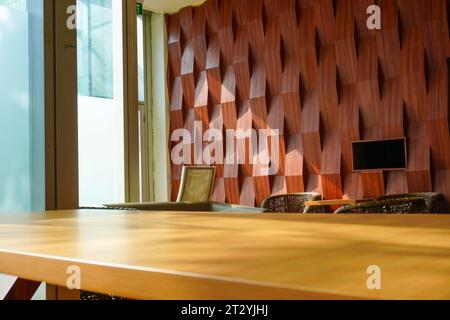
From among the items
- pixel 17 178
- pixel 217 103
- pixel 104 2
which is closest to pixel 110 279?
pixel 17 178

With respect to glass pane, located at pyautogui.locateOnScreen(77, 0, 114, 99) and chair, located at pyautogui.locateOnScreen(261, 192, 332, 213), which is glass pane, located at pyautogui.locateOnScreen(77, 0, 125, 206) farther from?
chair, located at pyautogui.locateOnScreen(261, 192, 332, 213)

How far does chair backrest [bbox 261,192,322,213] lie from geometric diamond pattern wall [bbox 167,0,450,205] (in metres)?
0.49

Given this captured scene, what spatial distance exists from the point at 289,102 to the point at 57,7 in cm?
417

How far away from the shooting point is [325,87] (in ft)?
19.9

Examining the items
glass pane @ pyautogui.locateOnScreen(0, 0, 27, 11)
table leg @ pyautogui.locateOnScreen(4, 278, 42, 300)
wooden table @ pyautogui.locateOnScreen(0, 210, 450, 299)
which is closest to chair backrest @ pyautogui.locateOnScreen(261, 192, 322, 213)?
glass pane @ pyautogui.locateOnScreen(0, 0, 27, 11)

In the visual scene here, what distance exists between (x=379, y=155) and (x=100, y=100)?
3.57m

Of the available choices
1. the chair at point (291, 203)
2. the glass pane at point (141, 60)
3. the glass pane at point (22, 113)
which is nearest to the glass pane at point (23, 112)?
the glass pane at point (22, 113)

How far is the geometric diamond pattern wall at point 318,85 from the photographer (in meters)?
5.42

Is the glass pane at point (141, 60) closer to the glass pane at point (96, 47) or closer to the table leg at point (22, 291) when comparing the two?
the glass pane at point (96, 47)

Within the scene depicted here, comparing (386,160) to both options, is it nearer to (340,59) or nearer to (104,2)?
(340,59)

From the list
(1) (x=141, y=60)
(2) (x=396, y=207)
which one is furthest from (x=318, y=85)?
(2) (x=396, y=207)

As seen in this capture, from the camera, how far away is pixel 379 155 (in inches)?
223

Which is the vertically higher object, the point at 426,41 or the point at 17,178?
the point at 426,41

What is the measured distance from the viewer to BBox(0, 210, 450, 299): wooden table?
40cm
